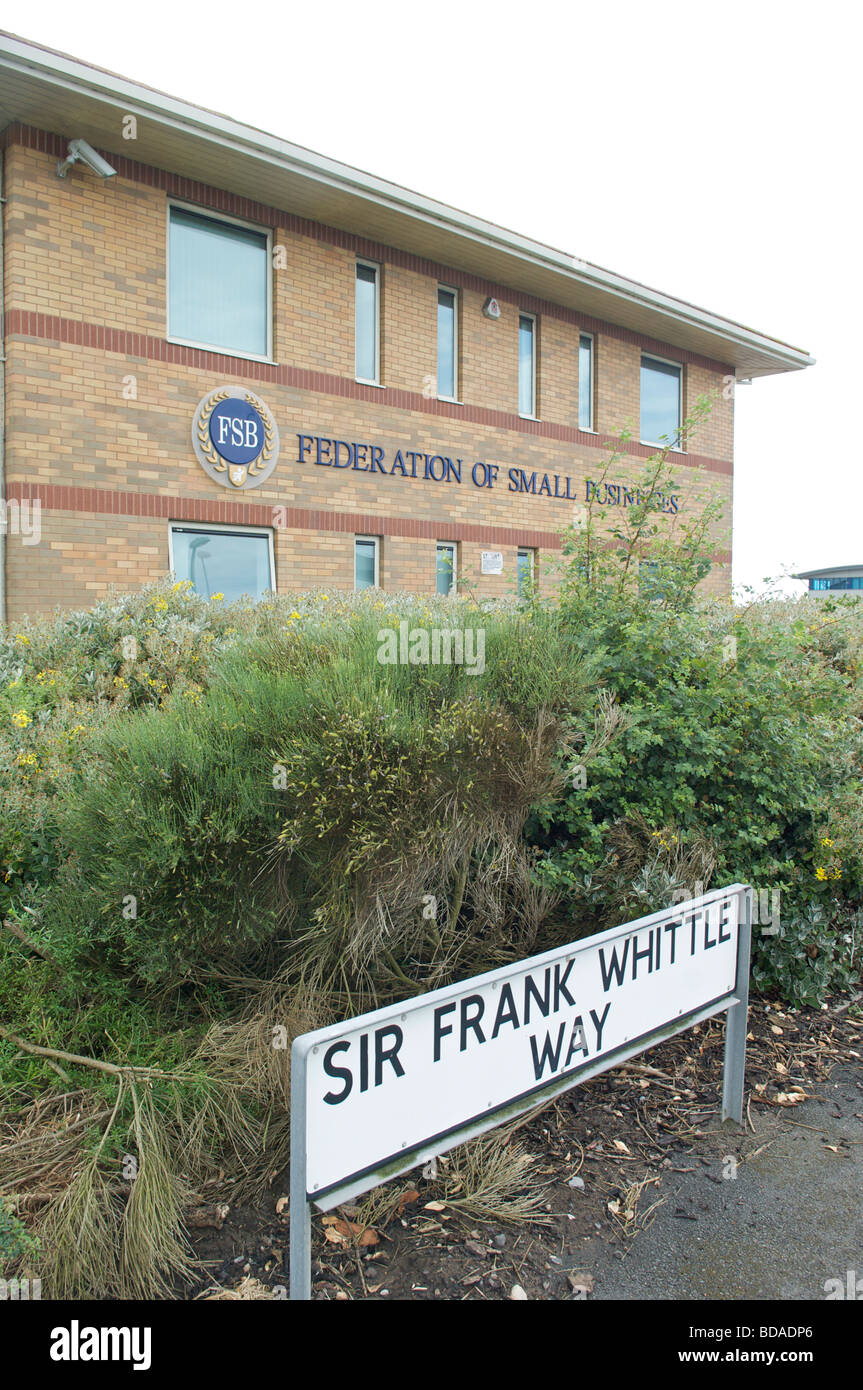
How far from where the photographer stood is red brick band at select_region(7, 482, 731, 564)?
1019 cm

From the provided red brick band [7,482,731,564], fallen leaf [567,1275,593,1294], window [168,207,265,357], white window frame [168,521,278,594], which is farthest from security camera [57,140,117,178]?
fallen leaf [567,1275,593,1294]

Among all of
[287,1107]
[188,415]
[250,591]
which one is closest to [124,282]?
[188,415]

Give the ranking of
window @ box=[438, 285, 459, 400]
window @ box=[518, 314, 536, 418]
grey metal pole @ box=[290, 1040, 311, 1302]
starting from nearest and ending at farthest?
grey metal pole @ box=[290, 1040, 311, 1302] < window @ box=[438, 285, 459, 400] < window @ box=[518, 314, 536, 418]

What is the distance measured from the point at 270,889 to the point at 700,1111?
1.90m

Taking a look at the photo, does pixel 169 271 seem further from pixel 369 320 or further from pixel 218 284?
pixel 369 320

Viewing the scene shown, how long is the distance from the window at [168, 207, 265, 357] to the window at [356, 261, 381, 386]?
1535 millimetres

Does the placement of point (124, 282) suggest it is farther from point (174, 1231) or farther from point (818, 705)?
point (174, 1231)

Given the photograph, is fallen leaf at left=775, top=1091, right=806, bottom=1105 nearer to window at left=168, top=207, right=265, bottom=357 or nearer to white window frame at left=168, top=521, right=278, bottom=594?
white window frame at left=168, top=521, right=278, bottom=594

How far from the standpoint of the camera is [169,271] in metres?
11.2

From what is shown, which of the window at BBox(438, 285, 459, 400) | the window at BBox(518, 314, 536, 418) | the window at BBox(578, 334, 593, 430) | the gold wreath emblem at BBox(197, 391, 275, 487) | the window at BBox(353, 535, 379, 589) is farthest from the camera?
the window at BBox(578, 334, 593, 430)

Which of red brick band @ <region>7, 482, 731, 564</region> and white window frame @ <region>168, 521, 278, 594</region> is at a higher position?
red brick band @ <region>7, 482, 731, 564</region>

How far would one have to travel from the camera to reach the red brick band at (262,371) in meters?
10.1

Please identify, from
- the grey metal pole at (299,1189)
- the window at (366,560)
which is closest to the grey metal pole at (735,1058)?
the grey metal pole at (299,1189)

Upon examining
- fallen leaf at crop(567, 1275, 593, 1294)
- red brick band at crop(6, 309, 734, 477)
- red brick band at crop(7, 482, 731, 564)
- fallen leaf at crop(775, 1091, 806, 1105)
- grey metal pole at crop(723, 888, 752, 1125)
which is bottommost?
fallen leaf at crop(567, 1275, 593, 1294)
